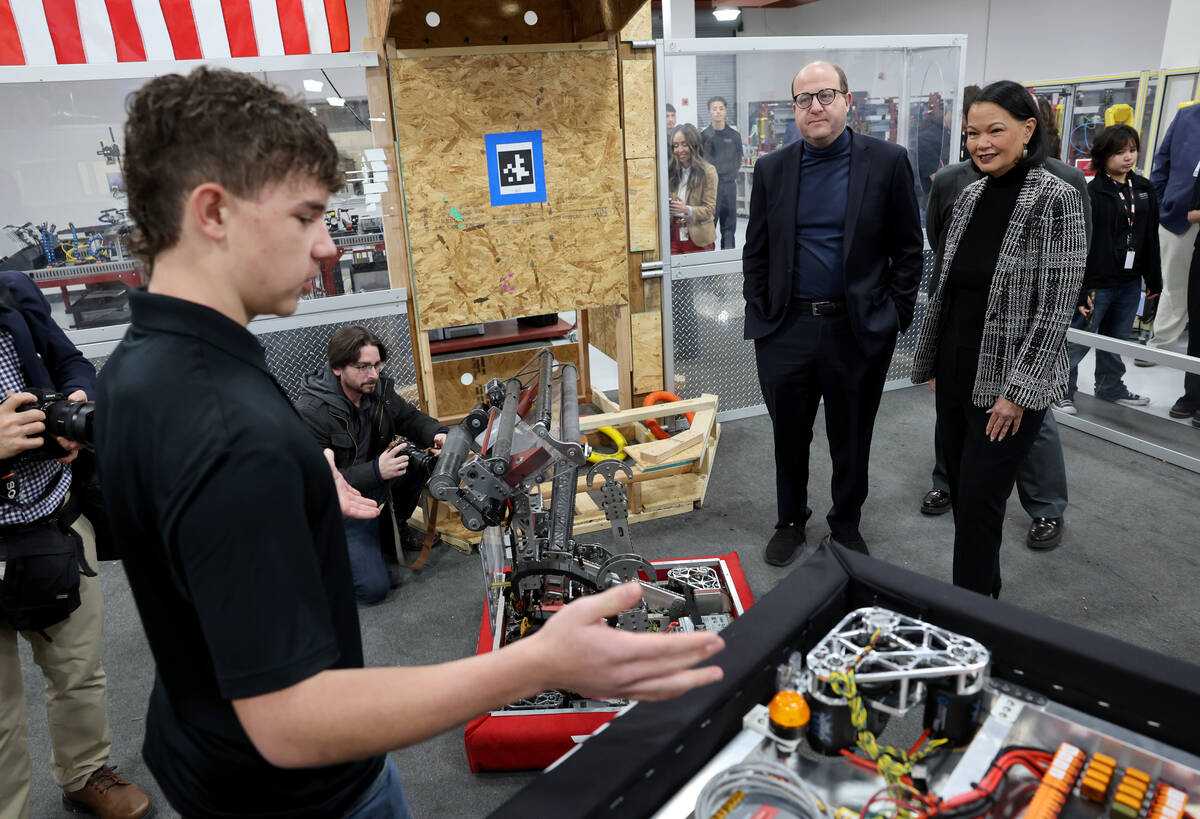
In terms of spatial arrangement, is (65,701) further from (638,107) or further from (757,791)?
(638,107)

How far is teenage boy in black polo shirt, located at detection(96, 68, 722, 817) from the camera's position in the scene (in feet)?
2.50

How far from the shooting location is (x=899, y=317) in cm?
348

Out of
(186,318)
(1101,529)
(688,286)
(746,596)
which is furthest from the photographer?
(688,286)

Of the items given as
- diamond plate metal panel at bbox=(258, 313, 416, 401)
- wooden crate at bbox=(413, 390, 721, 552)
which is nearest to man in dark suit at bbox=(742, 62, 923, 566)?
wooden crate at bbox=(413, 390, 721, 552)

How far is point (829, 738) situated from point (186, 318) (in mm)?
1049

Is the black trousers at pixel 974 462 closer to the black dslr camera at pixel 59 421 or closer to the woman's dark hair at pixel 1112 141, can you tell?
the black dslr camera at pixel 59 421

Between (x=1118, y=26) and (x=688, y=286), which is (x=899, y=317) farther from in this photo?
(x=1118, y=26)

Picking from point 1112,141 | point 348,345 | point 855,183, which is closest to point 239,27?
point 348,345

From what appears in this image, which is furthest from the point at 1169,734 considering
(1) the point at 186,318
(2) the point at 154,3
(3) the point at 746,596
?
(2) the point at 154,3

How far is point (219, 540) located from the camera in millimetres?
750

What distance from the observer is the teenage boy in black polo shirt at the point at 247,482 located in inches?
30.0

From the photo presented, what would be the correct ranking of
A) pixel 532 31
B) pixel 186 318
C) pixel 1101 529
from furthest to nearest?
pixel 532 31
pixel 1101 529
pixel 186 318

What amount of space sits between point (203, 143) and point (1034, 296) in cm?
252

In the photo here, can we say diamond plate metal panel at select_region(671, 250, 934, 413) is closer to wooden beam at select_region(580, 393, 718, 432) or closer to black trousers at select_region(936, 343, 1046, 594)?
wooden beam at select_region(580, 393, 718, 432)
